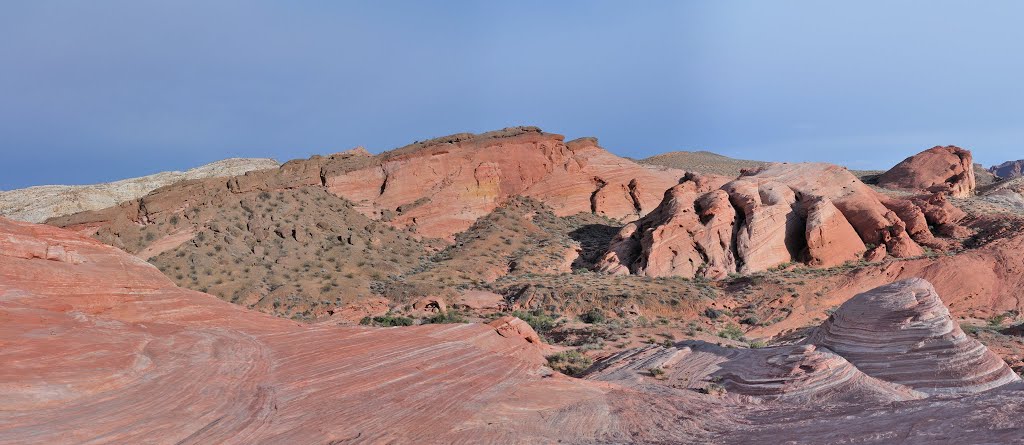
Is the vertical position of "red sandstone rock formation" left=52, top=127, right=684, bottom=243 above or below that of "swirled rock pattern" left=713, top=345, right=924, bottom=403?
above

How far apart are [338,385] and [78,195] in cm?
7504

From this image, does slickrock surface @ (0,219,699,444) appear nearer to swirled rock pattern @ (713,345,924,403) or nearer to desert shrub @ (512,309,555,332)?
swirled rock pattern @ (713,345,924,403)

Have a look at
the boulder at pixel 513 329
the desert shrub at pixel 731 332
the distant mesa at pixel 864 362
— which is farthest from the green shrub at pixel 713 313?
the boulder at pixel 513 329

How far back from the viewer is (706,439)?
818 cm

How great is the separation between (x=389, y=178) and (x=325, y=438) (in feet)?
124

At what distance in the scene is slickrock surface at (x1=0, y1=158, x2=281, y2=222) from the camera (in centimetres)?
6028

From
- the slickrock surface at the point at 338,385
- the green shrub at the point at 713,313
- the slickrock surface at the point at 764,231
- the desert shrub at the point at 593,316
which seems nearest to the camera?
the slickrock surface at the point at 338,385

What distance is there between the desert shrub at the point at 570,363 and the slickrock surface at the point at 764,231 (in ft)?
52.2

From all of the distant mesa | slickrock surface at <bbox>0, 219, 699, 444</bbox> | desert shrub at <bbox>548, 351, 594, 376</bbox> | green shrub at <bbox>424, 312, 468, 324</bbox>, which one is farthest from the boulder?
green shrub at <bbox>424, 312, 468, 324</bbox>

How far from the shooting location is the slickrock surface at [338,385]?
267 inches

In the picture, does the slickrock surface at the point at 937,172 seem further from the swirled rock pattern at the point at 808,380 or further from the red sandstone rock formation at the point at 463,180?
the swirled rock pattern at the point at 808,380

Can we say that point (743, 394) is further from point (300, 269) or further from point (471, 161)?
point (471, 161)

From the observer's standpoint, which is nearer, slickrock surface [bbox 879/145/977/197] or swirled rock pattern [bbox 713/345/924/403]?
swirled rock pattern [bbox 713/345/924/403]

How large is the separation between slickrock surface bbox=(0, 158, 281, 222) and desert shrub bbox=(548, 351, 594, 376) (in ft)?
162
